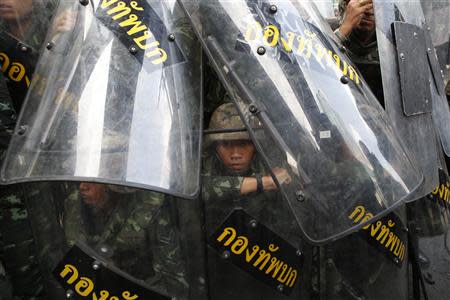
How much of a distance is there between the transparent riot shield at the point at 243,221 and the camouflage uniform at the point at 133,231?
152 millimetres

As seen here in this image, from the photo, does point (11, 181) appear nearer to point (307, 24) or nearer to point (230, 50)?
point (230, 50)

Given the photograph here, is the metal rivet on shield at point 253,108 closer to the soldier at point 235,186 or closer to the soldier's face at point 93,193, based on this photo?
the soldier at point 235,186

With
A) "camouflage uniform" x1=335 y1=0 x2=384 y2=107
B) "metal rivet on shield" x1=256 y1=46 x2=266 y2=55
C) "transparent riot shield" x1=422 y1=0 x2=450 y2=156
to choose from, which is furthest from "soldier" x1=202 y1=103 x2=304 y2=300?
"transparent riot shield" x1=422 y1=0 x2=450 y2=156

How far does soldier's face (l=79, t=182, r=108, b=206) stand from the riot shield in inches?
7.4

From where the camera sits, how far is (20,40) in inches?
68.8

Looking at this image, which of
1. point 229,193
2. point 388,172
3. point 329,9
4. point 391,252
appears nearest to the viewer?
point 388,172

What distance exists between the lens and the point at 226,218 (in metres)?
1.60

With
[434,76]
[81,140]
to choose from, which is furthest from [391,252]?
[81,140]

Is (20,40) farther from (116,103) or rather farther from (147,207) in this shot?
(147,207)

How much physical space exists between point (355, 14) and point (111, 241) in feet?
5.17

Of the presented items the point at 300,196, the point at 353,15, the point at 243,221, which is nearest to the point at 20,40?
the point at 243,221

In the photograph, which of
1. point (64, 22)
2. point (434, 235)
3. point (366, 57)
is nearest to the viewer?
point (64, 22)

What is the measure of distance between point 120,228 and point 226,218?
356 mm

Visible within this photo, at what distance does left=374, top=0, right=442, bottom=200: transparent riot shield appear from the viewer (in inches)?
73.2
